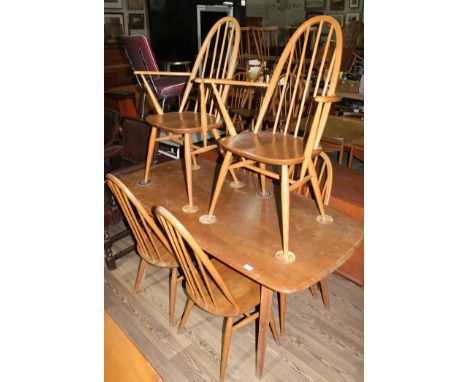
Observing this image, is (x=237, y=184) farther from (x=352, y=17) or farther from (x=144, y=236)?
(x=352, y=17)

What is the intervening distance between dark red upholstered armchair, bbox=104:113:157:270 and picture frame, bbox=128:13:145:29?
12.4 feet

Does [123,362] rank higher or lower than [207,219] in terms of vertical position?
lower

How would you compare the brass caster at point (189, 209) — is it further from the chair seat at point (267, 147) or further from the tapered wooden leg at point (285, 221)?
the tapered wooden leg at point (285, 221)

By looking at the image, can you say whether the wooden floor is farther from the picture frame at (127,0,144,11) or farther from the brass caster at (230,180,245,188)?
the picture frame at (127,0,144,11)

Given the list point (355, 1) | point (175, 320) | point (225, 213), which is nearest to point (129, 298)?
point (175, 320)

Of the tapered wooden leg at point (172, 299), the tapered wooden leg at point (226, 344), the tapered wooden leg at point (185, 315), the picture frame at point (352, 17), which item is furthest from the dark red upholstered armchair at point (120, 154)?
the picture frame at point (352, 17)

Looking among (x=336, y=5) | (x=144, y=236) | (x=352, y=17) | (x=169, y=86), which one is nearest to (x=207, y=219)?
(x=144, y=236)

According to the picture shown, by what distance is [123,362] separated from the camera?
102cm

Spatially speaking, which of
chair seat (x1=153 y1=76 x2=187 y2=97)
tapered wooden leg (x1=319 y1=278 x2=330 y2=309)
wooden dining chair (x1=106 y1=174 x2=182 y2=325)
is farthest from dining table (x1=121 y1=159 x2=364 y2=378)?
chair seat (x1=153 y1=76 x2=187 y2=97)

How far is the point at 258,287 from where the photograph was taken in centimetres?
162

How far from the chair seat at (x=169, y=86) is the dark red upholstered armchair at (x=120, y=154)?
717 mm

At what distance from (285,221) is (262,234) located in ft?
0.66

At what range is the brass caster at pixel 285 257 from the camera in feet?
4.50
